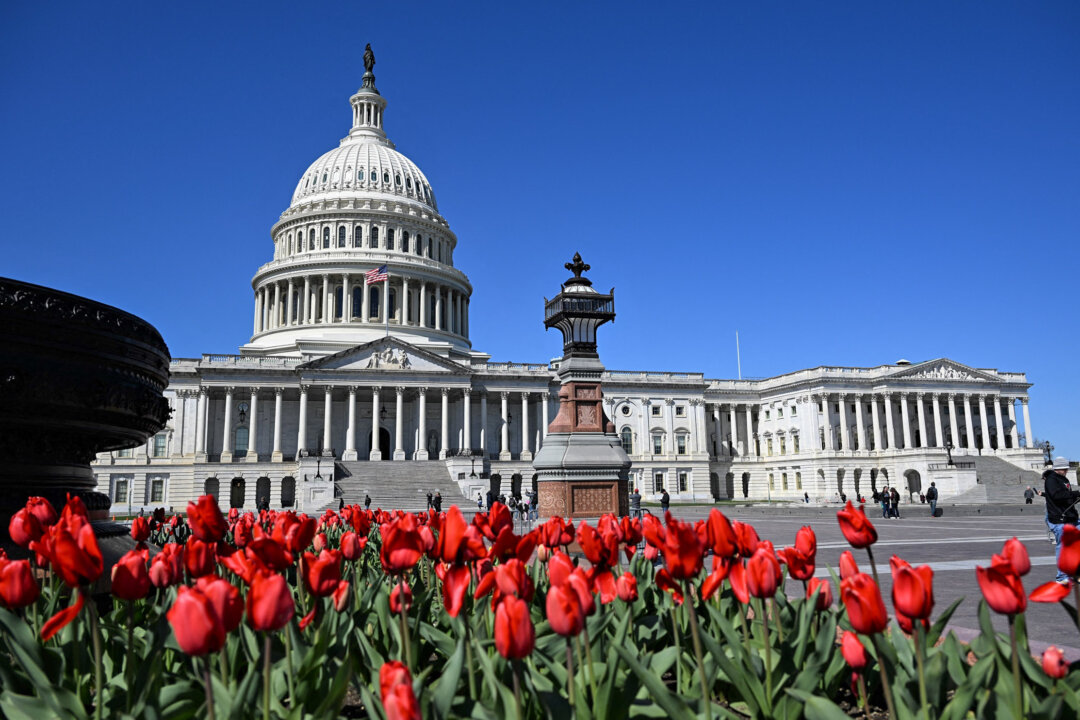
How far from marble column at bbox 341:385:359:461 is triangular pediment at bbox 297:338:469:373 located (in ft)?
8.38

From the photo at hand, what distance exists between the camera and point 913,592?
307 centimetres

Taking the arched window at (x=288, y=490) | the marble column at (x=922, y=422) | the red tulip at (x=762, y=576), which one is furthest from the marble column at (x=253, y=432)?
the red tulip at (x=762, y=576)

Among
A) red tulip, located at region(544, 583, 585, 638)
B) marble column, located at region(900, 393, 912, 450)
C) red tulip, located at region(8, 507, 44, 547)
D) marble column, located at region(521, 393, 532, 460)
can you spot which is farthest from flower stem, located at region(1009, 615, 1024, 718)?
marble column, located at region(900, 393, 912, 450)

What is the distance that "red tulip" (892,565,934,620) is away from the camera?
3.05 m

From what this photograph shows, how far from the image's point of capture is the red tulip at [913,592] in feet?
10.0

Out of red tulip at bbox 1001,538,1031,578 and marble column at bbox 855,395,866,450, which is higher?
marble column at bbox 855,395,866,450

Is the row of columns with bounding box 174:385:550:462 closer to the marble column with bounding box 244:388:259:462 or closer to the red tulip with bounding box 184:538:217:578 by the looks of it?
the marble column with bounding box 244:388:259:462

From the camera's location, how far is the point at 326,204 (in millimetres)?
88938

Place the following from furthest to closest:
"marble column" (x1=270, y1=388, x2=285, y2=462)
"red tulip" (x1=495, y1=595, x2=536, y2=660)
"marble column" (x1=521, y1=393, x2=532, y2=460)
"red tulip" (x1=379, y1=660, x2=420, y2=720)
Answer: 1. "marble column" (x1=521, y1=393, x2=532, y2=460)
2. "marble column" (x1=270, y1=388, x2=285, y2=462)
3. "red tulip" (x1=495, y1=595, x2=536, y2=660)
4. "red tulip" (x1=379, y1=660, x2=420, y2=720)

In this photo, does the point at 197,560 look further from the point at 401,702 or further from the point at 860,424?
the point at 860,424

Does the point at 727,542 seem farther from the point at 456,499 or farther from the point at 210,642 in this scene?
the point at 456,499

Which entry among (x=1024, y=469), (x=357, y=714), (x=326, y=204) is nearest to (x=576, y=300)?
(x=357, y=714)

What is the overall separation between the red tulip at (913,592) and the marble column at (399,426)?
233 ft

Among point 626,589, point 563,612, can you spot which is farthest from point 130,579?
point 626,589
